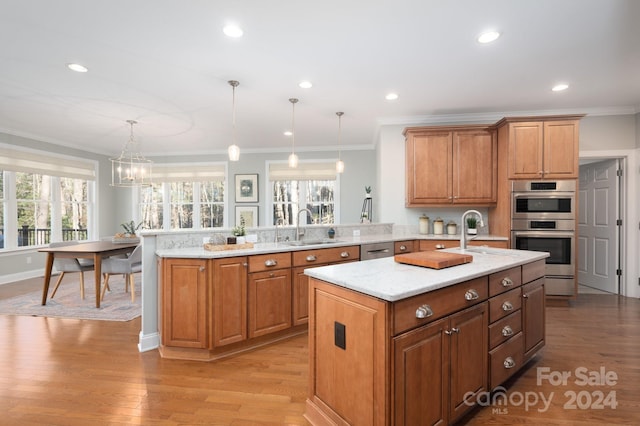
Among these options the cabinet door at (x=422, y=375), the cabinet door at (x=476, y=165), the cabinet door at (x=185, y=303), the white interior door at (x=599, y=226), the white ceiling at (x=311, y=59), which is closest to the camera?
the cabinet door at (x=422, y=375)

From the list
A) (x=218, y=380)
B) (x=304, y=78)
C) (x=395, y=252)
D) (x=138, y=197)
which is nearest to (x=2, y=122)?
(x=138, y=197)

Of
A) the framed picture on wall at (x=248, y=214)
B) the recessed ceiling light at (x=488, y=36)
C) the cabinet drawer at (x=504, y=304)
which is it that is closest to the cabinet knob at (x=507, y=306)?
the cabinet drawer at (x=504, y=304)

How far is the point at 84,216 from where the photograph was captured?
6.76m

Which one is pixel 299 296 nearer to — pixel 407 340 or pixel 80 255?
pixel 407 340

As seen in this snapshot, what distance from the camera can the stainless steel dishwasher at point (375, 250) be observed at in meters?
3.61

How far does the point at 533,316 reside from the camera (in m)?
2.34

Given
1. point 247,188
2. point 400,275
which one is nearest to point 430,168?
point 400,275

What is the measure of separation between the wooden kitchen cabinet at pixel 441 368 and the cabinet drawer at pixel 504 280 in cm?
15

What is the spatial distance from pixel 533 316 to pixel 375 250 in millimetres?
1720

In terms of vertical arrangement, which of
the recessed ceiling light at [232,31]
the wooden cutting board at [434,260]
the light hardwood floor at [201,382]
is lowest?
the light hardwood floor at [201,382]

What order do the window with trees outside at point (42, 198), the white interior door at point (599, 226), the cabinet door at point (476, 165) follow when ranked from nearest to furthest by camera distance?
the cabinet door at point (476, 165) → the white interior door at point (599, 226) → the window with trees outside at point (42, 198)

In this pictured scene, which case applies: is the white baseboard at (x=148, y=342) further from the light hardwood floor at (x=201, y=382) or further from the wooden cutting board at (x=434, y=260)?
the wooden cutting board at (x=434, y=260)

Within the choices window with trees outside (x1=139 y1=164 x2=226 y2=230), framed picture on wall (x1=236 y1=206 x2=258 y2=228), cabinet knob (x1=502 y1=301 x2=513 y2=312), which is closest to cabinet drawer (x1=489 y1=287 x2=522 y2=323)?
cabinet knob (x1=502 y1=301 x2=513 y2=312)

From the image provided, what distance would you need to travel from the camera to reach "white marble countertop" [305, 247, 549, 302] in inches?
55.6
